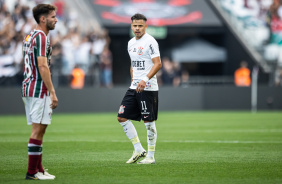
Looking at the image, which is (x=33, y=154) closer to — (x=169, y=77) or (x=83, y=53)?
(x=83, y=53)

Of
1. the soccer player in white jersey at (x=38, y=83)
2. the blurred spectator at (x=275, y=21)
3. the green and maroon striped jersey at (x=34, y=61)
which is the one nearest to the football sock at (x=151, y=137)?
the soccer player in white jersey at (x=38, y=83)

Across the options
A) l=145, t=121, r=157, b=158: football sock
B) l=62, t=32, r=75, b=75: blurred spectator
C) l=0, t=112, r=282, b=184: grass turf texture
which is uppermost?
l=62, t=32, r=75, b=75: blurred spectator

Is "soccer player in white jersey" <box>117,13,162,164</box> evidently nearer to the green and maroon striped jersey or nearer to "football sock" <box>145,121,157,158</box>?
"football sock" <box>145,121,157,158</box>

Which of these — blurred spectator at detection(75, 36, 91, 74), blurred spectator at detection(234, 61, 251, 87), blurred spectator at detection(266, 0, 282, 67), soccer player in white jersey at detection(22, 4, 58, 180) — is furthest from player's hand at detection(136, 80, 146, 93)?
blurred spectator at detection(266, 0, 282, 67)

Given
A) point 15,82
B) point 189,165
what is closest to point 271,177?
point 189,165

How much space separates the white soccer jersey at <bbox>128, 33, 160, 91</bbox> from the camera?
9.30 meters

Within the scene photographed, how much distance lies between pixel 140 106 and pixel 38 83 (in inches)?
93.6

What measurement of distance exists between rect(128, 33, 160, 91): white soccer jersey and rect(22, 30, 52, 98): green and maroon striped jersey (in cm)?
223

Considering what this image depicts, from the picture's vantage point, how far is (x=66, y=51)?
25.0m

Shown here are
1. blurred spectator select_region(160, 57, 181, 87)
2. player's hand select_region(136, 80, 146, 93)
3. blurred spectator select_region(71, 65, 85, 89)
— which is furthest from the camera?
blurred spectator select_region(160, 57, 181, 87)

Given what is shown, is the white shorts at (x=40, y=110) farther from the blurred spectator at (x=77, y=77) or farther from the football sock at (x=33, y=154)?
the blurred spectator at (x=77, y=77)

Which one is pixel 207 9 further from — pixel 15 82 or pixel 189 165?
pixel 189 165

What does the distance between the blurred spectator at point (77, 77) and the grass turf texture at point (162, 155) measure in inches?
300

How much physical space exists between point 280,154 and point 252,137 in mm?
3552
